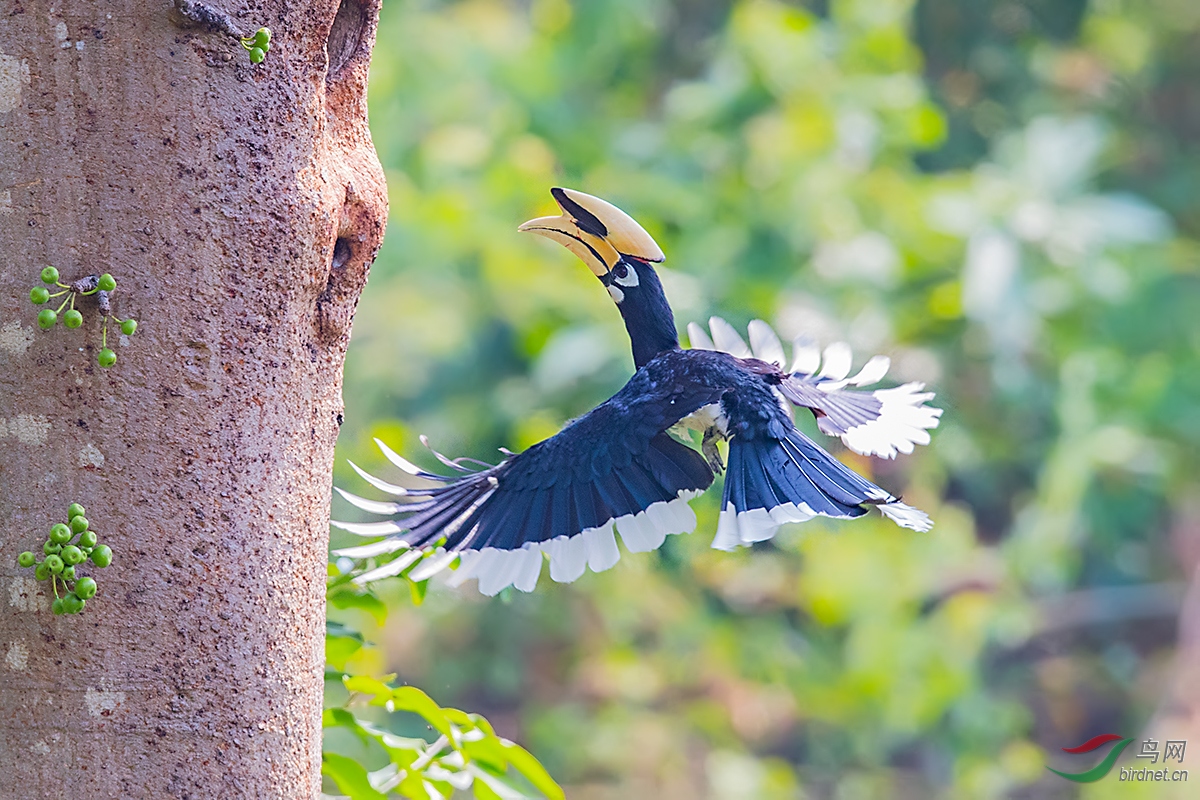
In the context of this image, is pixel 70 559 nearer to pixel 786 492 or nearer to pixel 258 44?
pixel 258 44

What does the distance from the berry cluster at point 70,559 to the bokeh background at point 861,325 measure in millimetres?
1704

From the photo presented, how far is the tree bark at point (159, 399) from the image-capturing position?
26.9 inches

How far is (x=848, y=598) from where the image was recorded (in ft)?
9.42

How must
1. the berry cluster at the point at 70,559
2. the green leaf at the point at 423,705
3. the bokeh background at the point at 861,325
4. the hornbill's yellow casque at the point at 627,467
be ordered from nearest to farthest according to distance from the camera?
the berry cluster at the point at 70,559 < the hornbill's yellow casque at the point at 627,467 < the green leaf at the point at 423,705 < the bokeh background at the point at 861,325

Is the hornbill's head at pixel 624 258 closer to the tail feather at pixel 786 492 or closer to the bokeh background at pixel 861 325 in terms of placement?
the tail feather at pixel 786 492

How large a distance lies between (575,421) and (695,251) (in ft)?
5.63

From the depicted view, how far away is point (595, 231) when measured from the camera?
2.94 ft

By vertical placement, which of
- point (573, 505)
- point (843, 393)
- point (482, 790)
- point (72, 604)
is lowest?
point (482, 790)

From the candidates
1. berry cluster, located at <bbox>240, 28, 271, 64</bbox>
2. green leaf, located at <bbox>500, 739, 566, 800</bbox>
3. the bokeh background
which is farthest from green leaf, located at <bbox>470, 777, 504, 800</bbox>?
the bokeh background

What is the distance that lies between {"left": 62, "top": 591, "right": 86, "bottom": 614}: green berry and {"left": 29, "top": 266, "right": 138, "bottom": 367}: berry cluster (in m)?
0.14

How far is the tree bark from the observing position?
0.68 m

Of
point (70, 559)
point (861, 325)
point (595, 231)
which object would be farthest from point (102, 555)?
point (861, 325)

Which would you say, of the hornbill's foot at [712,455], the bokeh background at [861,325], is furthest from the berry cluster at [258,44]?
the bokeh background at [861,325]

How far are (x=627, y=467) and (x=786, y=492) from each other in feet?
0.41
